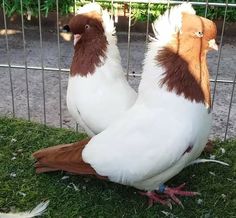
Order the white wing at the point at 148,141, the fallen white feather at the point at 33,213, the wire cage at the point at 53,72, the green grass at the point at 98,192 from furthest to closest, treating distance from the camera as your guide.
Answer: the wire cage at the point at 53,72 < the green grass at the point at 98,192 < the fallen white feather at the point at 33,213 < the white wing at the point at 148,141

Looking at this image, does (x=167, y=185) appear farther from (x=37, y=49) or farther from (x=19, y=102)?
(x=37, y=49)

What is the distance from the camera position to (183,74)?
1.83 meters

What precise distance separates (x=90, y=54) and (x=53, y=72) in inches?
62.6

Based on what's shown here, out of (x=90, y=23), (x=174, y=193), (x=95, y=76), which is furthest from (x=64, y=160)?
(x=90, y=23)

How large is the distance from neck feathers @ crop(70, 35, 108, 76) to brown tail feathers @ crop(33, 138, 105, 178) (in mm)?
310

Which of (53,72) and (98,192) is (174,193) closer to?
(98,192)

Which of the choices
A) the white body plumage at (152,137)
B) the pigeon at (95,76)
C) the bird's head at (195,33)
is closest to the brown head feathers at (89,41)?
the pigeon at (95,76)

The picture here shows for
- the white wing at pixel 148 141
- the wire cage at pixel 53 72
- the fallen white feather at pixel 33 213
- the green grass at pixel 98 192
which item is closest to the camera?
the white wing at pixel 148 141

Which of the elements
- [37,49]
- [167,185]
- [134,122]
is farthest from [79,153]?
[37,49]

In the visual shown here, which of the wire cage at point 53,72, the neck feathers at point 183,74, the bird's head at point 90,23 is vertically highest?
the bird's head at point 90,23

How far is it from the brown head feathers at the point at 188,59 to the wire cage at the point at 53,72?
1.90 ft

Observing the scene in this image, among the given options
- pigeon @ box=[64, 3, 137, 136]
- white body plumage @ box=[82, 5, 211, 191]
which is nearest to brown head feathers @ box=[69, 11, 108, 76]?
pigeon @ box=[64, 3, 137, 136]

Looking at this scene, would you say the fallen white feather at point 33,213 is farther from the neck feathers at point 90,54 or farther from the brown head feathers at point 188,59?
the brown head feathers at point 188,59

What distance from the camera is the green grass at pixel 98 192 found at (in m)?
2.00
